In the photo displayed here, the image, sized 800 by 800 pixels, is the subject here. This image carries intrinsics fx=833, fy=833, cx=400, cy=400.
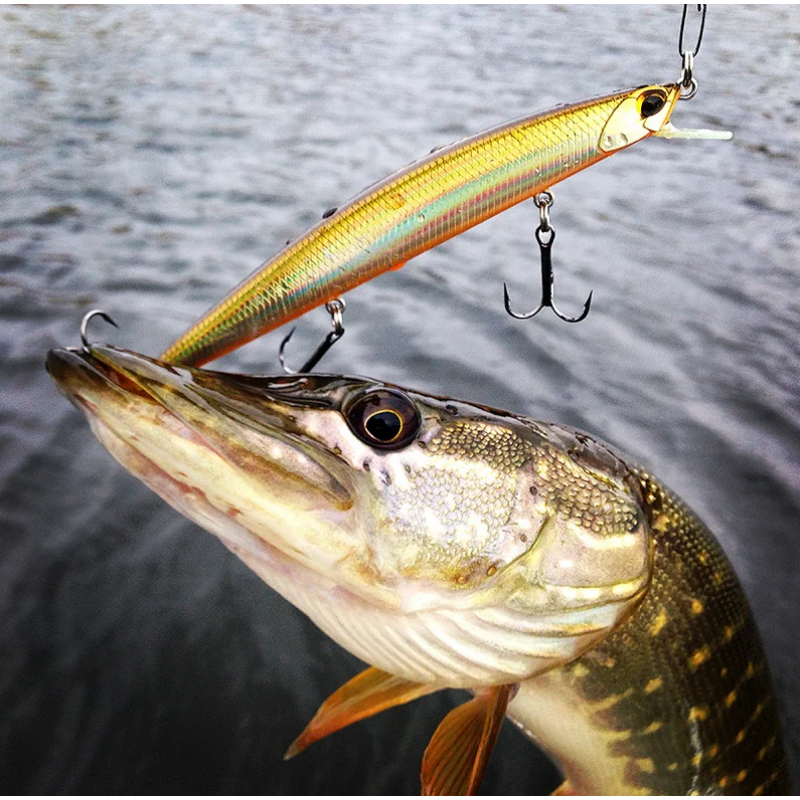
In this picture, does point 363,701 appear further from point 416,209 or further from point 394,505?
point 416,209

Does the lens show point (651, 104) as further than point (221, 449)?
Yes

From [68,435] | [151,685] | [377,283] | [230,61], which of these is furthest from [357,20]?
[151,685]

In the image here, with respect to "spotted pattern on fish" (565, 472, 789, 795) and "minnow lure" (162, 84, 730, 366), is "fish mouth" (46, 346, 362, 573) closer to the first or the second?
"minnow lure" (162, 84, 730, 366)

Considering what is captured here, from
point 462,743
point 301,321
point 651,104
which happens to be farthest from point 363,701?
point 301,321

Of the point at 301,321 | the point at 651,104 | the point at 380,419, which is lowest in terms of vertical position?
the point at 301,321

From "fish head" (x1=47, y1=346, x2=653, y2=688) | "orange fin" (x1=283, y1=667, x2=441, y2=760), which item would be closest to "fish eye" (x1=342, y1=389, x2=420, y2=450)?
"fish head" (x1=47, y1=346, x2=653, y2=688)

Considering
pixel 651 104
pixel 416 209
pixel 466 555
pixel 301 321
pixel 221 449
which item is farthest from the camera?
pixel 301 321
